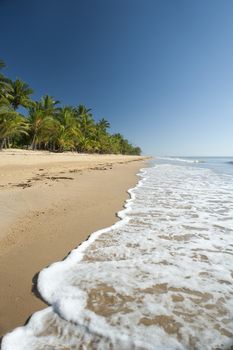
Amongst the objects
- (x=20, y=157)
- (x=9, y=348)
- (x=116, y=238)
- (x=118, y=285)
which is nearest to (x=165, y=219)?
(x=116, y=238)

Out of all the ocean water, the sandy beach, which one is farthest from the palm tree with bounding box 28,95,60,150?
the ocean water

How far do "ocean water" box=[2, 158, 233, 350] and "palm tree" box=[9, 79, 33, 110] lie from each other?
35.6 m

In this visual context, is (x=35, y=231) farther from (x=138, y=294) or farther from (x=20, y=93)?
(x=20, y=93)

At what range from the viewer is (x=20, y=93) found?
36.2 m

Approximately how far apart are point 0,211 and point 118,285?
372 centimetres

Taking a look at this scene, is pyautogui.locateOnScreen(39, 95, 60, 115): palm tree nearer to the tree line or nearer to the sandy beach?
the tree line

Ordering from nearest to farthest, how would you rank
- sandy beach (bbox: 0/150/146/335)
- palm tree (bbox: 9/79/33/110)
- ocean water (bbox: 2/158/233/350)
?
ocean water (bbox: 2/158/233/350), sandy beach (bbox: 0/150/146/335), palm tree (bbox: 9/79/33/110)

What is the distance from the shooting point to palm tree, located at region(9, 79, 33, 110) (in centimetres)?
3600

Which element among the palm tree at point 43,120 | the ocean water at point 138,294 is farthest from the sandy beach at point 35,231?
the palm tree at point 43,120

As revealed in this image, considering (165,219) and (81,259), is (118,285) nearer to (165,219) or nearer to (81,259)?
(81,259)

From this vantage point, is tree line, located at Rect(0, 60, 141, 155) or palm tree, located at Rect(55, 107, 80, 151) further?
palm tree, located at Rect(55, 107, 80, 151)

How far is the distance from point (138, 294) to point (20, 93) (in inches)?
1504

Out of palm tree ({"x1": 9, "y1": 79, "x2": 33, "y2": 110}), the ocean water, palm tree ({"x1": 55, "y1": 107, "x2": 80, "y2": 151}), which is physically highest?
palm tree ({"x1": 9, "y1": 79, "x2": 33, "y2": 110})

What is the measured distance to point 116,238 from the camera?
4.54m
